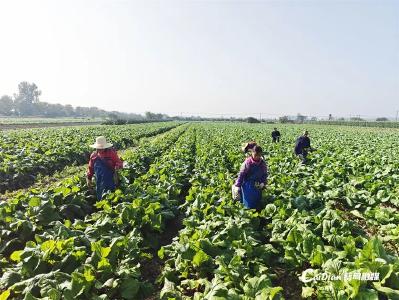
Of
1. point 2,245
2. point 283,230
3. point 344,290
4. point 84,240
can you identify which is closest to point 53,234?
point 84,240

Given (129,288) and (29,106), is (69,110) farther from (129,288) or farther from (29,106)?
(129,288)

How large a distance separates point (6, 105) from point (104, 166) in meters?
148

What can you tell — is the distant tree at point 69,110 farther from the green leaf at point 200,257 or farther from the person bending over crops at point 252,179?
the green leaf at point 200,257

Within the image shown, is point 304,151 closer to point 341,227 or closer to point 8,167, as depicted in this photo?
point 341,227

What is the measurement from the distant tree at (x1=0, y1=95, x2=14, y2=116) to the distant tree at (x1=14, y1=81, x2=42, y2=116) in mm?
2109

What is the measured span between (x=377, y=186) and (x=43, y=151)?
13876 millimetres

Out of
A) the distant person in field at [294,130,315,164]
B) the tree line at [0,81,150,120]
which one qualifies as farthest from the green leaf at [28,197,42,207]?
the tree line at [0,81,150,120]

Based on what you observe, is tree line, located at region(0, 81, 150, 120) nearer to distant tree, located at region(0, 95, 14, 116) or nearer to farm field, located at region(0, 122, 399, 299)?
distant tree, located at region(0, 95, 14, 116)

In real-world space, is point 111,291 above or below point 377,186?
below

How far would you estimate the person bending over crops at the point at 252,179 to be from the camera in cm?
707

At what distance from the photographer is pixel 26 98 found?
5773 inches

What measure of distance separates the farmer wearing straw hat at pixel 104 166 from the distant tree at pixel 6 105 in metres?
144

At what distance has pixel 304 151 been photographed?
14797 millimetres

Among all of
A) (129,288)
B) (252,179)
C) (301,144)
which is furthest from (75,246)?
(301,144)
